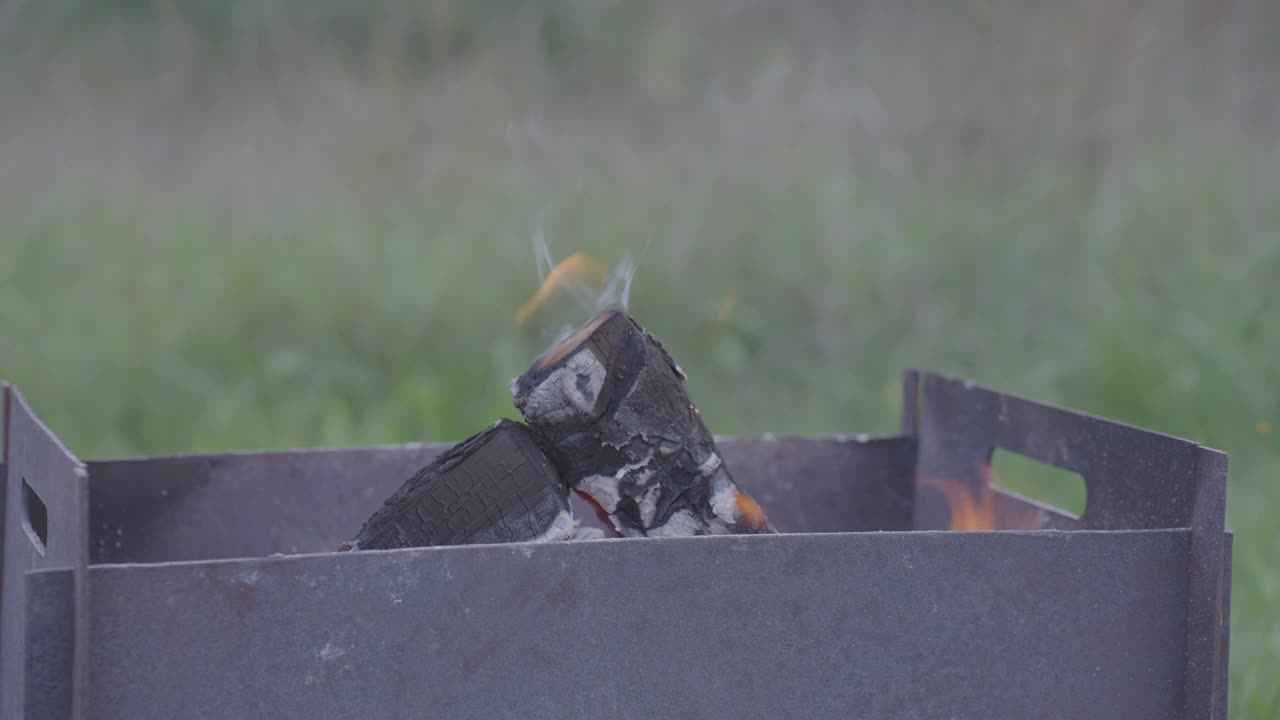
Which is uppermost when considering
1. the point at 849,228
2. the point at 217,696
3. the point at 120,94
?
the point at 120,94

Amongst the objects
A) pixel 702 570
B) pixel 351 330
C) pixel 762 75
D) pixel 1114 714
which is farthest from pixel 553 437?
pixel 762 75

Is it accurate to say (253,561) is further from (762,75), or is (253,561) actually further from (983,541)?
(762,75)

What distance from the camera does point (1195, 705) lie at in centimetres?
131

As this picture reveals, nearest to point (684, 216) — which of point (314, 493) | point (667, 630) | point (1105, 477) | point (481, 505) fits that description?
point (314, 493)

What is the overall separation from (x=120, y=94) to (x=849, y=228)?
2883 millimetres

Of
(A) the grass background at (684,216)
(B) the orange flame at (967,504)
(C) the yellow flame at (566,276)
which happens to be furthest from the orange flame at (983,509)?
(A) the grass background at (684,216)

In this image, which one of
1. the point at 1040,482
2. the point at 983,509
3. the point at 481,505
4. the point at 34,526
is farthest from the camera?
the point at 1040,482

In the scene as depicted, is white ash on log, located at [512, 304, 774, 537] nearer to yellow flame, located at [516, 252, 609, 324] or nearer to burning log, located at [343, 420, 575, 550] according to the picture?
burning log, located at [343, 420, 575, 550]

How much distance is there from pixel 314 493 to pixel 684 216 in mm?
2384

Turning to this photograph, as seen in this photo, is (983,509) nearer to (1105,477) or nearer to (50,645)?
(1105,477)

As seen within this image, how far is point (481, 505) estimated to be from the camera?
143 centimetres

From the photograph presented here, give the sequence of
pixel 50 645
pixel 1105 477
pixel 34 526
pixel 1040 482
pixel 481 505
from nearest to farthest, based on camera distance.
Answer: pixel 50 645 → pixel 481 505 → pixel 1105 477 → pixel 34 526 → pixel 1040 482

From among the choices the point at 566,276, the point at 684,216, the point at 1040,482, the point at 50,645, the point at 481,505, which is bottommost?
the point at 50,645

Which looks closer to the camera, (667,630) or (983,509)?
(667,630)
